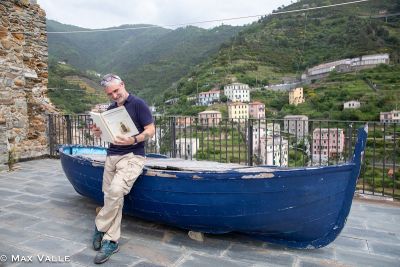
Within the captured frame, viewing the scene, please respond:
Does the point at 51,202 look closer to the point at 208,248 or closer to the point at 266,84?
the point at 208,248

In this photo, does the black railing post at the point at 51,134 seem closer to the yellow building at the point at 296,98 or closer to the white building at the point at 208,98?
the white building at the point at 208,98

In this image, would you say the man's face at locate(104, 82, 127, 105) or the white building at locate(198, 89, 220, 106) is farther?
the white building at locate(198, 89, 220, 106)

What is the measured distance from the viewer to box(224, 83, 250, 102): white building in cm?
4091

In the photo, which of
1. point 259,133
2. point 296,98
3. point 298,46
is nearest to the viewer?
point 259,133

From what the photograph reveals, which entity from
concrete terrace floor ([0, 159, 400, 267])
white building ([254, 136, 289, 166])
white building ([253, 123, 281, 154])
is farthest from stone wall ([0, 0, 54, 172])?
white building ([254, 136, 289, 166])

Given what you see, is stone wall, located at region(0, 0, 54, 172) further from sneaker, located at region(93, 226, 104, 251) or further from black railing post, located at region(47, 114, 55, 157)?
sneaker, located at region(93, 226, 104, 251)

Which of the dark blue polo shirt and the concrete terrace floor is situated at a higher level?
the dark blue polo shirt

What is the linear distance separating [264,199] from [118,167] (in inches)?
55.1

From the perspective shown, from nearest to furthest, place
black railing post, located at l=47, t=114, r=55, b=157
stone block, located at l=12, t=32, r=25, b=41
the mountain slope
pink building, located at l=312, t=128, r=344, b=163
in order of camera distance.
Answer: pink building, located at l=312, t=128, r=344, b=163 < stone block, located at l=12, t=32, r=25, b=41 < black railing post, located at l=47, t=114, r=55, b=157 < the mountain slope

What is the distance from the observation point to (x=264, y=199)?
2752 millimetres

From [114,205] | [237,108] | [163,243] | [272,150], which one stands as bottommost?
[163,243]

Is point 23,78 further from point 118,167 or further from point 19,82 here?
point 118,167

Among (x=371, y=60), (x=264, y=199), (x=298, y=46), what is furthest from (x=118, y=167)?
(x=298, y=46)

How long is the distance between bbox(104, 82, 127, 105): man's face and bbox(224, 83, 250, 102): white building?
37.4 metres
